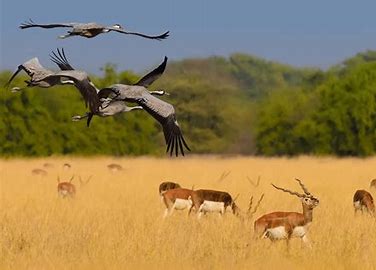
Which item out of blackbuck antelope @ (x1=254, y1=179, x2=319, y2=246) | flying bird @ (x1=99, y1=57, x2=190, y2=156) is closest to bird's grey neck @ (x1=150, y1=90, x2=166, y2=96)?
flying bird @ (x1=99, y1=57, x2=190, y2=156)

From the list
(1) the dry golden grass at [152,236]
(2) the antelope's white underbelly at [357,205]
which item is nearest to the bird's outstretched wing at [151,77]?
(1) the dry golden grass at [152,236]

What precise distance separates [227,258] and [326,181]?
44.9 feet

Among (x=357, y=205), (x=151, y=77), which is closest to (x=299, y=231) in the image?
(x=151, y=77)

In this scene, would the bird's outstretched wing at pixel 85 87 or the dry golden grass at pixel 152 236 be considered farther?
the dry golden grass at pixel 152 236

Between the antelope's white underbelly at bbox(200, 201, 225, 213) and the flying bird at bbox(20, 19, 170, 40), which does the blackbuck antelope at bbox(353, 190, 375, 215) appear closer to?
the antelope's white underbelly at bbox(200, 201, 225, 213)

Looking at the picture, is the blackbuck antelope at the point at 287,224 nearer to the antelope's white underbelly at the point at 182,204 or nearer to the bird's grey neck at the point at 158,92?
the bird's grey neck at the point at 158,92

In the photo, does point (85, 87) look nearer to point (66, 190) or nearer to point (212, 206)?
point (212, 206)

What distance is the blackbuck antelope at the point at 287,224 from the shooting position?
9.10m

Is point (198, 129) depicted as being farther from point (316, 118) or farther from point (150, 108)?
point (150, 108)

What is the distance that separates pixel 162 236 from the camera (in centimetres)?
949

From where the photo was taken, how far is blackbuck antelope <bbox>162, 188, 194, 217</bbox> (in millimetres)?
13070

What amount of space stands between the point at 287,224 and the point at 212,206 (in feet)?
10.9

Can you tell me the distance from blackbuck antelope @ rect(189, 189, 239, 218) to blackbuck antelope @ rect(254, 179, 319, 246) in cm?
272

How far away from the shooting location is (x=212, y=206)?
12.4 meters
